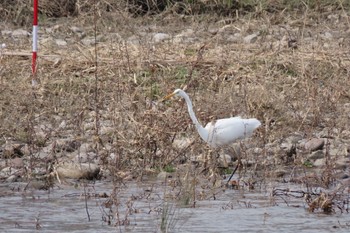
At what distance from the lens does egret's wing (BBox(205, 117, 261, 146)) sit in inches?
341

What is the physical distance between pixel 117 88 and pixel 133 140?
Answer: 1640 millimetres

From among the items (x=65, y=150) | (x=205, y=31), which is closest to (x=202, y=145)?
(x=65, y=150)

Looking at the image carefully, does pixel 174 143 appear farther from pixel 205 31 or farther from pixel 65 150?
pixel 205 31

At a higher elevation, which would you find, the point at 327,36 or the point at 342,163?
the point at 327,36

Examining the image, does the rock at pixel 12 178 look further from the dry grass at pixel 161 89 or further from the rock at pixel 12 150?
the rock at pixel 12 150

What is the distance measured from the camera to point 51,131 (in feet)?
30.1

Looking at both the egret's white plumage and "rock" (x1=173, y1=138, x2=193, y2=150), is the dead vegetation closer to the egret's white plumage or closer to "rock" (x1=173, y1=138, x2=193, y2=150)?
"rock" (x1=173, y1=138, x2=193, y2=150)

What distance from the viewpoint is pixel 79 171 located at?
27.9ft

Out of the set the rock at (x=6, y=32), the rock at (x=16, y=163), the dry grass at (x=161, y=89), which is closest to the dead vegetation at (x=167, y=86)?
the dry grass at (x=161, y=89)

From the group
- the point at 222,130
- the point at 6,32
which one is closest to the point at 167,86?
the point at 222,130

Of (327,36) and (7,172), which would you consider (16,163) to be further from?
(327,36)

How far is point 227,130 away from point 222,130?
4 cm

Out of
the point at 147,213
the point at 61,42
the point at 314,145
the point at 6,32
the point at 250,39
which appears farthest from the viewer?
the point at 6,32

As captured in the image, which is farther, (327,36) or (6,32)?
(6,32)
